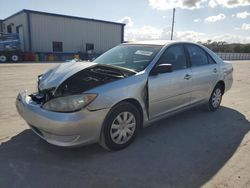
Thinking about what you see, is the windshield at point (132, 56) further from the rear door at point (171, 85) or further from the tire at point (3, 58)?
the tire at point (3, 58)

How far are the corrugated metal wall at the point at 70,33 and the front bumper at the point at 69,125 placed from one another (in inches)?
1024

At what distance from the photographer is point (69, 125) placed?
284cm

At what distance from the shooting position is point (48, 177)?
8.96ft

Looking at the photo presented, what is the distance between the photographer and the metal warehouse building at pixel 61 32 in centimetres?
2650

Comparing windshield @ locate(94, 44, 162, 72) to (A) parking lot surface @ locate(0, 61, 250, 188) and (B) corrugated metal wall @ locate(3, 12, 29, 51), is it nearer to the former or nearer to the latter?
(A) parking lot surface @ locate(0, 61, 250, 188)

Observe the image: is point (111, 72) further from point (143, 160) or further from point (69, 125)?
point (143, 160)

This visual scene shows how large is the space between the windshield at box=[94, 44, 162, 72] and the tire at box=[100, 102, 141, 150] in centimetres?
73

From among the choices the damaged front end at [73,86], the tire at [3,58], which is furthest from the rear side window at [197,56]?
the tire at [3,58]

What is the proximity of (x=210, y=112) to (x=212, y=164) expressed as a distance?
2560 mm

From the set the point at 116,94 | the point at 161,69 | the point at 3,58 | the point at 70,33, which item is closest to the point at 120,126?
the point at 116,94

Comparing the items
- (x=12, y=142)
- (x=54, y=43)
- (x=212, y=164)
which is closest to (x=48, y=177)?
(x=12, y=142)

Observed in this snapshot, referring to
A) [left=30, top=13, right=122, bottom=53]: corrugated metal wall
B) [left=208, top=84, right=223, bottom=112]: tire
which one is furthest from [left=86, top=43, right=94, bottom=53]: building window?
[left=208, top=84, right=223, bottom=112]: tire

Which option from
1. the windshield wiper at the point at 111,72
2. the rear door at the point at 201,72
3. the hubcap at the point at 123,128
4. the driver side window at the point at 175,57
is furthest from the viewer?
the rear door at the point at 201,72

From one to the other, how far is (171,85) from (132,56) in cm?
88
